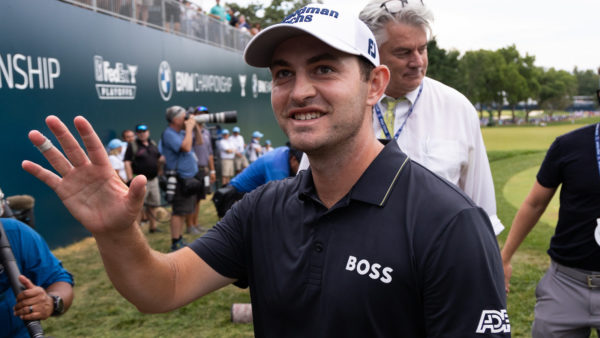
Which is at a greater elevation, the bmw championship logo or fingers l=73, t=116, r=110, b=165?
the bmw championship logo

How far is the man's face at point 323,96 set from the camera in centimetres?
163

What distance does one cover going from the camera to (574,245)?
2906 millimetres

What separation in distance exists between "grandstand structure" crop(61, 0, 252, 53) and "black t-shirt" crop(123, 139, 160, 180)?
2897 millimetres

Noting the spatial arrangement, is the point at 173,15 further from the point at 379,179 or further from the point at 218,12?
the point at 379,179

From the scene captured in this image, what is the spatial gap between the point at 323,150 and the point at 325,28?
361mm

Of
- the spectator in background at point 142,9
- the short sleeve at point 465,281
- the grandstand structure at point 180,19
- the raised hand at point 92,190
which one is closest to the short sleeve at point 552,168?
the short sleeve at point 465,281

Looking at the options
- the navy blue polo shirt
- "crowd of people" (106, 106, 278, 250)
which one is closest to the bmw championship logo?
"crowd of people" (106, 106, 278, 250)

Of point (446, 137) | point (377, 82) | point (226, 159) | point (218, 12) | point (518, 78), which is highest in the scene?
point (518, 78)

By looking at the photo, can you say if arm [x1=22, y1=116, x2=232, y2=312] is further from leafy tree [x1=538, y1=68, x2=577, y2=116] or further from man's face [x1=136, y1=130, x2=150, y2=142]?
leafy tree [x1=538, y1=68, x2=577, y2=116]

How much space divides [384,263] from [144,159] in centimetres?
831

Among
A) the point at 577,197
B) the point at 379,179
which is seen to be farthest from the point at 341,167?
the point at 577,197

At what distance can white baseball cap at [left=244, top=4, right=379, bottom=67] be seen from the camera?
1.58 metres

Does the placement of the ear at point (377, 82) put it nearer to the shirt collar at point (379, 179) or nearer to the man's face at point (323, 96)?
the man's face at point (323, 96)

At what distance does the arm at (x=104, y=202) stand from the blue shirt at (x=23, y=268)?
141 centimetres
